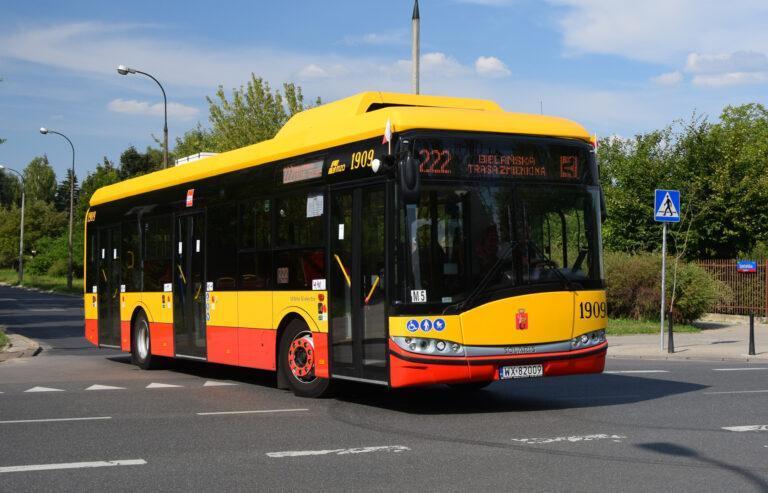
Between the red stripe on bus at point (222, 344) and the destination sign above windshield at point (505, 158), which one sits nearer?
the destination sign above windshield at point (505, 158)

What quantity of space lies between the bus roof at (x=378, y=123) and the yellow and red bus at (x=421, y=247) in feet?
0.07

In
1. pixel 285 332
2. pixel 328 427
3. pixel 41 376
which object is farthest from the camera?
pixel 41 376

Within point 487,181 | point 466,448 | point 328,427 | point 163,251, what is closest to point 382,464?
point 466,448

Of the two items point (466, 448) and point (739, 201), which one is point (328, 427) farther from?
point (739, 201)

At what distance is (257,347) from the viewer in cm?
1409

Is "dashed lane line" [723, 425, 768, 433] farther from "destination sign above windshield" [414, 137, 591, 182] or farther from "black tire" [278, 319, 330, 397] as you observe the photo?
"black tire" [278, 319, 330, 397]

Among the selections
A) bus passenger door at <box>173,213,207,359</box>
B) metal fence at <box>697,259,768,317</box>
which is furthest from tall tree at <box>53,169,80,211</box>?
bus passenger door at <box>173,213,207,359</box>

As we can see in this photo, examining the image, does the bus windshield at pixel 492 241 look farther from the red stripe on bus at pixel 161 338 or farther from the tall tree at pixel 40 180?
the tall tree at pixel 40 180

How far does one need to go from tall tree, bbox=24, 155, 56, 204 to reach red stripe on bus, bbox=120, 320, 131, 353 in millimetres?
155557

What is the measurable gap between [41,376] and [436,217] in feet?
27.0

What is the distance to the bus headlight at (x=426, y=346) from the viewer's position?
11.0m

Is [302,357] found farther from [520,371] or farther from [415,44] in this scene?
[415,44]

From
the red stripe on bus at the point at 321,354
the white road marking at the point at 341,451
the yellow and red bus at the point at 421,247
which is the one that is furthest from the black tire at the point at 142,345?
the white road marking at the point at 341,451

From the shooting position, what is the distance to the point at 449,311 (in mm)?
11055
